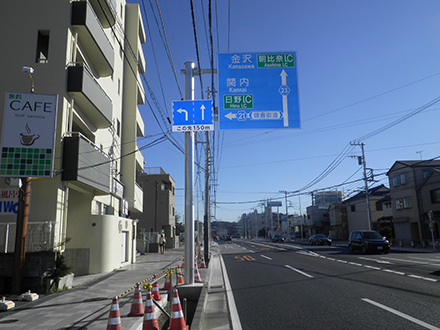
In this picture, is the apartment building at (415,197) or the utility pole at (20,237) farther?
the apartment building at (415,197)

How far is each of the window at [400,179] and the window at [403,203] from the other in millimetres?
1992

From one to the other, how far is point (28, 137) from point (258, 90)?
7.54m

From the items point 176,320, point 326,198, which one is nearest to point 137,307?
point 176,320

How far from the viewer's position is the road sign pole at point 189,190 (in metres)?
9.55

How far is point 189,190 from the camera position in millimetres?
9992

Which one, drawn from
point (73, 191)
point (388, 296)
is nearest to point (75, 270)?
point (73, 191)

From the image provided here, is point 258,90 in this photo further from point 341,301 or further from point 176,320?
point 176,320

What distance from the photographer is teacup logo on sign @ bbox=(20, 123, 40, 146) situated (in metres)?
10.6

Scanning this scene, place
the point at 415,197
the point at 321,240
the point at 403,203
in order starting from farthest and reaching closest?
the point at 321,240, the point at 403,203, the point at 415,197

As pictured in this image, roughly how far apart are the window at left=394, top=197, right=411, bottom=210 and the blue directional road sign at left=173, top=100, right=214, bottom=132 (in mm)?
37344

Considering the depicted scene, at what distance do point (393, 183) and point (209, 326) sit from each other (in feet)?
139

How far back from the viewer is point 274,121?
412 inches

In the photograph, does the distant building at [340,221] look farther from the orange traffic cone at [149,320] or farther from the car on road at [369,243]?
the orange traffic cone at [149,320]

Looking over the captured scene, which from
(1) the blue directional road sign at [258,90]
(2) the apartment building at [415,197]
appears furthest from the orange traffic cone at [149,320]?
(2) the apartment building at [415,197]
